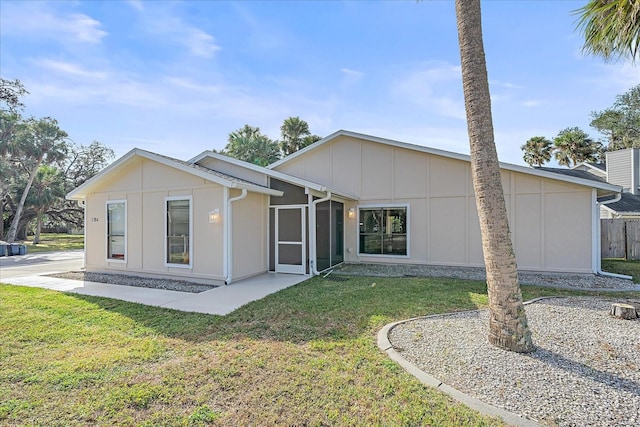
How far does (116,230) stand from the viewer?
33.8ft

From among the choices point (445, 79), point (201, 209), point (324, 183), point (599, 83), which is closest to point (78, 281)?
point (201, 209)

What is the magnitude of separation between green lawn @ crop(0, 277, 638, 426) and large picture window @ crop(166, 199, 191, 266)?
2.70 metres

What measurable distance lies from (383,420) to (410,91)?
11160mm

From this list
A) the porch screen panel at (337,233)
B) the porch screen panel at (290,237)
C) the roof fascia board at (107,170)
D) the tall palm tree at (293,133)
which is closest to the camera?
the roof fascia board at (107,170)

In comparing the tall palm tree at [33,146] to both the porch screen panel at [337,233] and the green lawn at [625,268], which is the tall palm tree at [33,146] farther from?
the green lawn at [625,268]

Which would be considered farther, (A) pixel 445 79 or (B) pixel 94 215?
(B) pixel 94 215

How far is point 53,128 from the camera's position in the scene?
24.1 m

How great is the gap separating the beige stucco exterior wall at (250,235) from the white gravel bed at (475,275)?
2.50 m

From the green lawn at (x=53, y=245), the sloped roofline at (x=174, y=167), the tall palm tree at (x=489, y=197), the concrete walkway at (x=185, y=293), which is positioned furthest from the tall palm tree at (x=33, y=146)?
the tall palm tree at (x=489, y=197)

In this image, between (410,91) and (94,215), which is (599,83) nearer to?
(410,91)

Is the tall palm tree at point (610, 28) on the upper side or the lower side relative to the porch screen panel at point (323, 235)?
upper

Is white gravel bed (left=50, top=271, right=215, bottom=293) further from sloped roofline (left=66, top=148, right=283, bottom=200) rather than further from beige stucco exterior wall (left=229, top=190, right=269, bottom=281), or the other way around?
sloped roofline (left=66, top=148, right=283, bottom=200)

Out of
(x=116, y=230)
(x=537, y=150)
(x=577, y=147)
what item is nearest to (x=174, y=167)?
(x=116, y=230)

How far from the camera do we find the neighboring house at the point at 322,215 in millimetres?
8906
